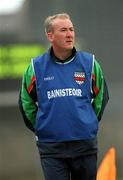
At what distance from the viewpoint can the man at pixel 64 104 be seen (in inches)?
156

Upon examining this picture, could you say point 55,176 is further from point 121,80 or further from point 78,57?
point 121,80

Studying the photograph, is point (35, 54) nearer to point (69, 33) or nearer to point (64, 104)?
point (69, 33)

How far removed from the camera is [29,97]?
4.13m

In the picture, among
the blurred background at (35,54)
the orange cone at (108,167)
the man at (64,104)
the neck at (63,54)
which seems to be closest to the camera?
the man at (64,104)

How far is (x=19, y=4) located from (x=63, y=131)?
2.85m

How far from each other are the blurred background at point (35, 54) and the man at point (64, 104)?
7.69 ft

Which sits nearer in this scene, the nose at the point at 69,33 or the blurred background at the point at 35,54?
the nose at the point at 69,33

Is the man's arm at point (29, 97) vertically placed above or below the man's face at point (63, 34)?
below

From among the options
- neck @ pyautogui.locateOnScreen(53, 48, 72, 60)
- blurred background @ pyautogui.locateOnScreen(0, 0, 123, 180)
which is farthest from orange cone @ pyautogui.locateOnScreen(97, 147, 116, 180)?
neck @ pyautogui.locateOnScreen(53, 48, 72, 60)

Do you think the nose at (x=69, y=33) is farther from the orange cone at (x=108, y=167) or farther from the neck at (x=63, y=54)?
the orange cone at (x=108, y=167)

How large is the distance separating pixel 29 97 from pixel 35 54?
239cm

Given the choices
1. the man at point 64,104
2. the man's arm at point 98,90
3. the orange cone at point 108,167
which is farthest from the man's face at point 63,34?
the orange cone at point 108,167

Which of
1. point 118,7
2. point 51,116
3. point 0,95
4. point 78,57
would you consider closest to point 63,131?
point 51,116

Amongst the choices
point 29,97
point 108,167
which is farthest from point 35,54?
point 29,97
